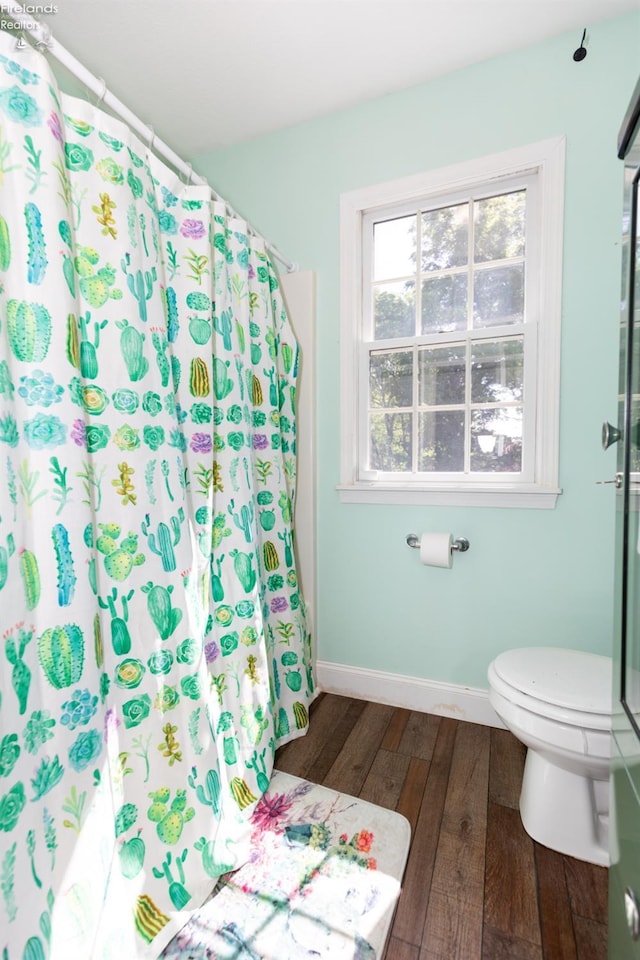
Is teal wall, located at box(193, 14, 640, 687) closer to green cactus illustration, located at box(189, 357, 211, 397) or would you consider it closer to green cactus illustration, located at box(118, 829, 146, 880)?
green cactus illustration, located at box(189, 357, 211, 397)

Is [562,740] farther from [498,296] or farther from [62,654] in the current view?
[498,296]

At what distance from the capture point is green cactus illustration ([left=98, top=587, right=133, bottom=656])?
94cm

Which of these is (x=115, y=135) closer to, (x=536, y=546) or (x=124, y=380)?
(x=124, y=380)

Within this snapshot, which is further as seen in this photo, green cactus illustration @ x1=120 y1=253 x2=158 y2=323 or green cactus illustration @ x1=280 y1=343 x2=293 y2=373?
green cactus illustration @ x1=280 y1=343 x2=293 y2=373

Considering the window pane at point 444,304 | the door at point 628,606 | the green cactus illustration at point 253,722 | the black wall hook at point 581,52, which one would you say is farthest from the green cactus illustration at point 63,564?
the black wall hook at point 581,52

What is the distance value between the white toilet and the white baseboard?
1.36 ft

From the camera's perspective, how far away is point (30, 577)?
2.55 ft

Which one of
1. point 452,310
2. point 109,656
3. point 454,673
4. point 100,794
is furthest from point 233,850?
point 452,310

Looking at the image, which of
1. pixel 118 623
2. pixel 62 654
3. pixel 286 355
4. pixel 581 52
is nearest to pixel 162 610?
pixel 118 623

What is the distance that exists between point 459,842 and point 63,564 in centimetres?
127

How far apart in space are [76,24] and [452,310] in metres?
1.62

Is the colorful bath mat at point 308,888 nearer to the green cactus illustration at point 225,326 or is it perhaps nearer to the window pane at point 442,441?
the window pane at point 442,441

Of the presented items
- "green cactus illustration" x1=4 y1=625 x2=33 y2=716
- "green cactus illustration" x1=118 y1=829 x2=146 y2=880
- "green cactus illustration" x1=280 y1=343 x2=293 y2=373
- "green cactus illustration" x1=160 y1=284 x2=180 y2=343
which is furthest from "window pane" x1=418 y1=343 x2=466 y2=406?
"green cactus illustration" x1=118 y1=829 x2=146 y2=880

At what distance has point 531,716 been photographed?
3.61 feet
